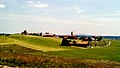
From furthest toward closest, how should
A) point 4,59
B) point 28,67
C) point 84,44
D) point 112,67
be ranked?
1. point 84,44
2. point 4,59
3. point 112,67
4. point 28,67

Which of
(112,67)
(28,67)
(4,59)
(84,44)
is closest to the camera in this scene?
(28,67)

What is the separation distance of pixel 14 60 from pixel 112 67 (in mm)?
15214

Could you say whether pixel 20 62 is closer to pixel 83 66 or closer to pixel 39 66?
pixel 39 66

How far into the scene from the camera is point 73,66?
4084cm

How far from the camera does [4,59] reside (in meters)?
46.2

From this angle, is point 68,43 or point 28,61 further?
point 68,43

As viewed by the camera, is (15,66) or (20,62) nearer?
(15,66)

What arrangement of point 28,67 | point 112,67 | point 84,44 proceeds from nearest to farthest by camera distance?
point 28,67 < point 112,67 < point 84,44

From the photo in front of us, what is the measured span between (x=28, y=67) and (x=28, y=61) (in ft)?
14.9

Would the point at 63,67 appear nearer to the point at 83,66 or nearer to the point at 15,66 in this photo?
the point at 83,66

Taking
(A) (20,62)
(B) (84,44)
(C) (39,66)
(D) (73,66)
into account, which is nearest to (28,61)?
(A) (20,62)

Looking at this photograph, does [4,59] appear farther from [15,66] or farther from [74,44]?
[74,44]

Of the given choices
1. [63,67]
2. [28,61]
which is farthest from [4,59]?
[63,67]

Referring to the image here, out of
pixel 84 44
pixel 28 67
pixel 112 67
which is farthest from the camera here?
pixel 84 44
